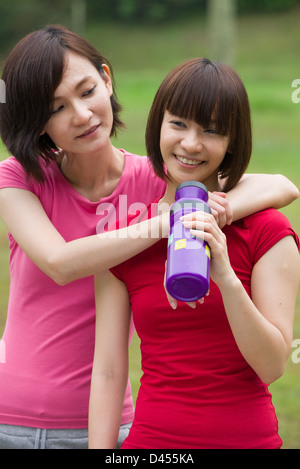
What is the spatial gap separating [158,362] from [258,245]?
43 cm

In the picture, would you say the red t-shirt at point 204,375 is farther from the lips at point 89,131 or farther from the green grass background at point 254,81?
the green grass background at point 254,81

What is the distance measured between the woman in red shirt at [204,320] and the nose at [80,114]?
0.78 ft

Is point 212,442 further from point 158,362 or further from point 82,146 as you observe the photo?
point 82,146

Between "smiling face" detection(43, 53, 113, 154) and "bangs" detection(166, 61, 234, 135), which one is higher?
"smiling face" detection(43, 53, 113, 154)

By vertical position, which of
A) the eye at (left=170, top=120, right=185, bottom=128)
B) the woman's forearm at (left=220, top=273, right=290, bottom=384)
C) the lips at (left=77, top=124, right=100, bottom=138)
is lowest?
the woman's forearm at (left=220, top=273, right=290, bottom=384)

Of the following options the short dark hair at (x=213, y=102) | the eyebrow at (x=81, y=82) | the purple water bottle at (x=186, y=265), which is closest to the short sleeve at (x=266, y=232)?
the short dark hair at (x=213, y=102)

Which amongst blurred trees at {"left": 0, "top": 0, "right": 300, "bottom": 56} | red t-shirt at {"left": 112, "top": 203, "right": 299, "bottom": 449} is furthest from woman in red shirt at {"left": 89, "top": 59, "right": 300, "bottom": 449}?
blurred trees at {"left": 0, "top": 0, "right": 300, "bottom": 56}

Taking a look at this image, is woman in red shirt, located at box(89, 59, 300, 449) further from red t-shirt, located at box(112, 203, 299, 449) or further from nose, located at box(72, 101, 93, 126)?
nose, located at box(72, 101, 93, 126)

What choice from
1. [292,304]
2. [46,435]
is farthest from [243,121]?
[46,435]

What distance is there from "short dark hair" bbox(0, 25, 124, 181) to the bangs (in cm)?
46

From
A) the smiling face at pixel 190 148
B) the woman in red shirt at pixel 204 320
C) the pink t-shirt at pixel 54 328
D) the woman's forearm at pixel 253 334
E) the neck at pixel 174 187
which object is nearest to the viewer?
the woman's forearm at pixel 253 334

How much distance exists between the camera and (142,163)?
2.86m

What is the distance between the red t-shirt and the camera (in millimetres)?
2150

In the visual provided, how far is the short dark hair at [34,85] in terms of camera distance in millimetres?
2514
